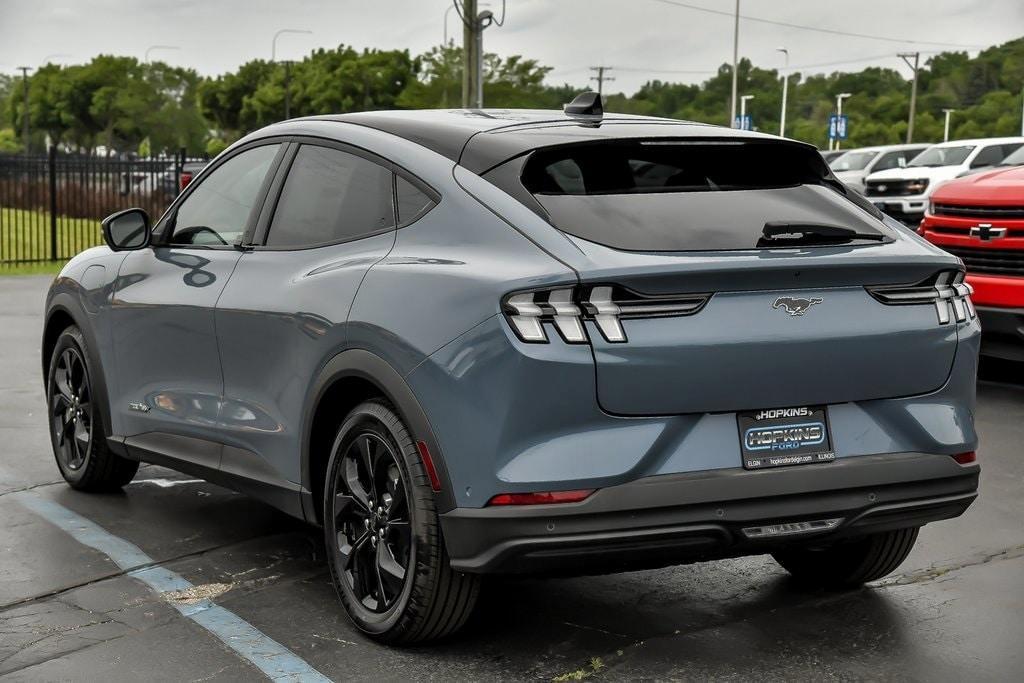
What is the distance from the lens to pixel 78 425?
6.57 metres

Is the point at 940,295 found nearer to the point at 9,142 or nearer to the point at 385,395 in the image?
the point at 385,395

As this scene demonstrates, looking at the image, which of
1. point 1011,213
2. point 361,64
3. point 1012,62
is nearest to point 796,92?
point 1012,62

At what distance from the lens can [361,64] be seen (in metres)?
112

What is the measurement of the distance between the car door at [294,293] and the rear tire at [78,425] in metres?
1.44

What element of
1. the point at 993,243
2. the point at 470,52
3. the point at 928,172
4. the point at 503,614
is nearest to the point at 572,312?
the point at 503,614

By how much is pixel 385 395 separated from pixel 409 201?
0.67m

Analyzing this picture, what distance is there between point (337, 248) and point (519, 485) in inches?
52.3

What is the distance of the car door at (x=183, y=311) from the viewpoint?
533 cm

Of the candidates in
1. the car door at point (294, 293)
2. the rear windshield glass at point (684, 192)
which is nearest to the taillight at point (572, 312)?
the rear windshield glass at point (684, 192)

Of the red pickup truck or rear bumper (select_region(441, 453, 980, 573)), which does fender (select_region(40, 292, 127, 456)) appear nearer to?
rear bumper (select_region(441, 453, 980, 573))

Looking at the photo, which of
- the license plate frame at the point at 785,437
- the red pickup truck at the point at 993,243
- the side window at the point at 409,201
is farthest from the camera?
the red pickup truck at the point at 993,243

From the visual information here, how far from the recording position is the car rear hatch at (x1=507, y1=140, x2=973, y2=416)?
3.80 m

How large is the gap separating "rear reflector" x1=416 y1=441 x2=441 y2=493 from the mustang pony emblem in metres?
1.06

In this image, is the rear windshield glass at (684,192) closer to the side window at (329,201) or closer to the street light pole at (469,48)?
the side window at (329,201)
